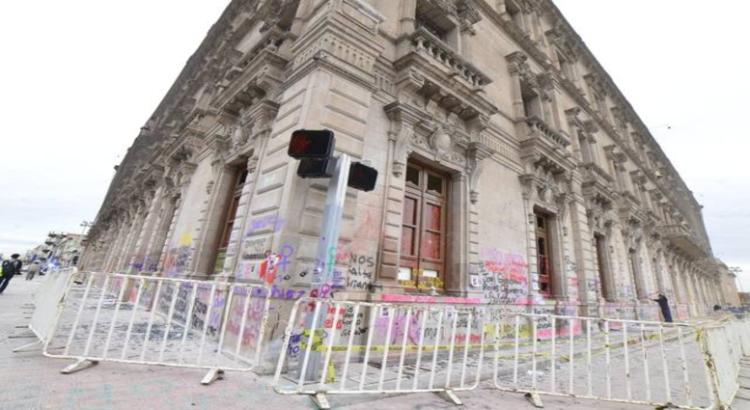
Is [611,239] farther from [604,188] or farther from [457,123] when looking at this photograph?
[457,123]

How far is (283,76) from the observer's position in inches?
287

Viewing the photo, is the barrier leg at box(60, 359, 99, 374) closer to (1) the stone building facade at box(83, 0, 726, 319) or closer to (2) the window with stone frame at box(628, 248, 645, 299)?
(1) the stone building facade at box(83, 0, 726, 319)

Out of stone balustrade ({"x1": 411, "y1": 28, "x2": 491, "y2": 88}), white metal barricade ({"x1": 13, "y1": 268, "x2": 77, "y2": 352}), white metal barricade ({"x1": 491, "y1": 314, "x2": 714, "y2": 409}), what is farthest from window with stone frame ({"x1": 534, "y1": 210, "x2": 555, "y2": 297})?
white metal barricade ({"x1": 13, "y1": 268, "x2": 77, "y2": 352})

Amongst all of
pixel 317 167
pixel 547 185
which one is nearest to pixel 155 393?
pixel 317 167

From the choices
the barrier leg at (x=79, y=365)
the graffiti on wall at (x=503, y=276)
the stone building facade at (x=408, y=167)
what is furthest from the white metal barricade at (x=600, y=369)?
the barrier leg at (x=79, y=365)

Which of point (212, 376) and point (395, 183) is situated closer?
point (212, 376)

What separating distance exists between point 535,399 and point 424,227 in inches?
157

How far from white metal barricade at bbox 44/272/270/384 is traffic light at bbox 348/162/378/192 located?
187 centimetres

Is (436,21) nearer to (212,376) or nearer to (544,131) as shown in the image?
(544,131)

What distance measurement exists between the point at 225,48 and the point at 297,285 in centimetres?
1427

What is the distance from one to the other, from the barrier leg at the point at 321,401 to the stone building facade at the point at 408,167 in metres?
1.65

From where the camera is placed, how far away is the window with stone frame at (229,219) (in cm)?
809

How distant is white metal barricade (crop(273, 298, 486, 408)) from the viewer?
3.18 meters

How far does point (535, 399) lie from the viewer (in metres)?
3.62
